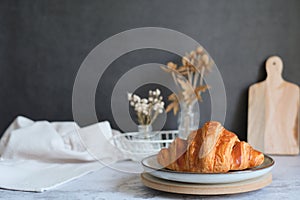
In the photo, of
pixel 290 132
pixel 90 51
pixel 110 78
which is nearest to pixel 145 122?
pixel 110 78

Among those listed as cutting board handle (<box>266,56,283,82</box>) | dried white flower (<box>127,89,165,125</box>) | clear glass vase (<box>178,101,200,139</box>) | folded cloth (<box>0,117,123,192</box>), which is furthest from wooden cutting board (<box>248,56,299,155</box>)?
folded cloth (<box>0,117,123,192</box>)

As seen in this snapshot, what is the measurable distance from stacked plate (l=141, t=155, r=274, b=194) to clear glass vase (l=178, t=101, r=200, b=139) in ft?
1.68

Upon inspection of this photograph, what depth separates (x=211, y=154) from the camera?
990 millimetres

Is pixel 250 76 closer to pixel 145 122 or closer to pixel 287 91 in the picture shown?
pixel 287 91

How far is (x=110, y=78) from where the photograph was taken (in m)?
1.72

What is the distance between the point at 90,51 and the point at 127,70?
0.16 m

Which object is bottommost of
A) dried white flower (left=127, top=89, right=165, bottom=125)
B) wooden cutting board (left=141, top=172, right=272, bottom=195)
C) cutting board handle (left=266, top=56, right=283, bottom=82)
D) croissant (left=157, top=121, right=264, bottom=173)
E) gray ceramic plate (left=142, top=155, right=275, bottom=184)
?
wooden cutting board (left=141, top=172, right=272, bottom=195)

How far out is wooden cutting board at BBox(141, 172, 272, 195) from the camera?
0.98m

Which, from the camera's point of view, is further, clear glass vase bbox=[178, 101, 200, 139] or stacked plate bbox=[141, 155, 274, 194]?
clear glass vase bbox=[178, 101, 200, 139]

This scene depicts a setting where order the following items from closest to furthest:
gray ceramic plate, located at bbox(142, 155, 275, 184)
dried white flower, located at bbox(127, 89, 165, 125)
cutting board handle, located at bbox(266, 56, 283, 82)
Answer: gray ceramic plate, located at bbox(142, 155, 275, 184), dried white flower, located at bbox(127, 89, 165, 125), cutting board handle, located at bbox(266, 56, 283, 82)

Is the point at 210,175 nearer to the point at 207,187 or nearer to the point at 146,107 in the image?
the point at 207,187

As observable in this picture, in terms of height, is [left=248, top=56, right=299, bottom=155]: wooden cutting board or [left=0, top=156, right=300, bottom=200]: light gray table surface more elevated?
[left=248, top=56, right=299, bottom=155]: wooden cutting board

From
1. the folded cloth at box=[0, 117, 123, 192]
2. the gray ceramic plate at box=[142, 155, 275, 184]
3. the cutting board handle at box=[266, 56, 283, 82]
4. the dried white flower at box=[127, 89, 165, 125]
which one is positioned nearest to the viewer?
the gray ceramic plate at box=[142, 155, 275, 184]

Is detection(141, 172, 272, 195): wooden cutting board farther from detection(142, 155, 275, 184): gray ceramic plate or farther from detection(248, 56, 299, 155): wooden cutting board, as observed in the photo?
detection(248, 56, 299, 155): wooden cutting board
